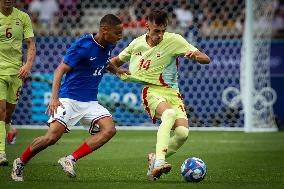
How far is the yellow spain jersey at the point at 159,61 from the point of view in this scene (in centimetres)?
966

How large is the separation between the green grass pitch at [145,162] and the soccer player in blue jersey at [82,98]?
0.93 feet

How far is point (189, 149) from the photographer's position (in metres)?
13.1

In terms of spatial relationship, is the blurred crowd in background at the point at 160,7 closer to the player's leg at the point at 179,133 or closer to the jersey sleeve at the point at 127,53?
the jersey sleeve at the point at 127,53

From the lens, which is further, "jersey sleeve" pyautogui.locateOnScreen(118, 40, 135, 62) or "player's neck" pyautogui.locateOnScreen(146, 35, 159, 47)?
"jersey sleeve" pyautogui.locateOnScreen(118, 40, 135, 62)

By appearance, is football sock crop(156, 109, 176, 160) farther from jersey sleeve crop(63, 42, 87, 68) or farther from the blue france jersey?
jersey sleeve crop(63, 42, 87, 68)

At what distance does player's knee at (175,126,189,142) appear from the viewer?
9367 millimetres

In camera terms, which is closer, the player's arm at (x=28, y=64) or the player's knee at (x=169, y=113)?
the player's knee at (x=169, y=113)

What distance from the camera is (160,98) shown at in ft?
31.1

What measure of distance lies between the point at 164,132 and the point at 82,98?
3.08ft

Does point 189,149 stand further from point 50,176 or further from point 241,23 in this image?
point 241,23

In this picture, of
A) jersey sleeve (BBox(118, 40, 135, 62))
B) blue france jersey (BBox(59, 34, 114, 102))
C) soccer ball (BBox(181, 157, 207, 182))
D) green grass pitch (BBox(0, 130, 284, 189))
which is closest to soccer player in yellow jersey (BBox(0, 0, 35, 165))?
green grass pitch (BBox(0, 130, 284, 189))

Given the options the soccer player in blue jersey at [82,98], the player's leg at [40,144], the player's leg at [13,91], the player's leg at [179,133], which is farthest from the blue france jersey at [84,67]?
the player's leg at [13,91]

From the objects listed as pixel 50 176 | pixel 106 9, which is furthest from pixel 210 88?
pixel 50 176

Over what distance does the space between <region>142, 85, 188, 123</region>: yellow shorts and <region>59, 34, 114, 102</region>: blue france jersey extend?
708mm
